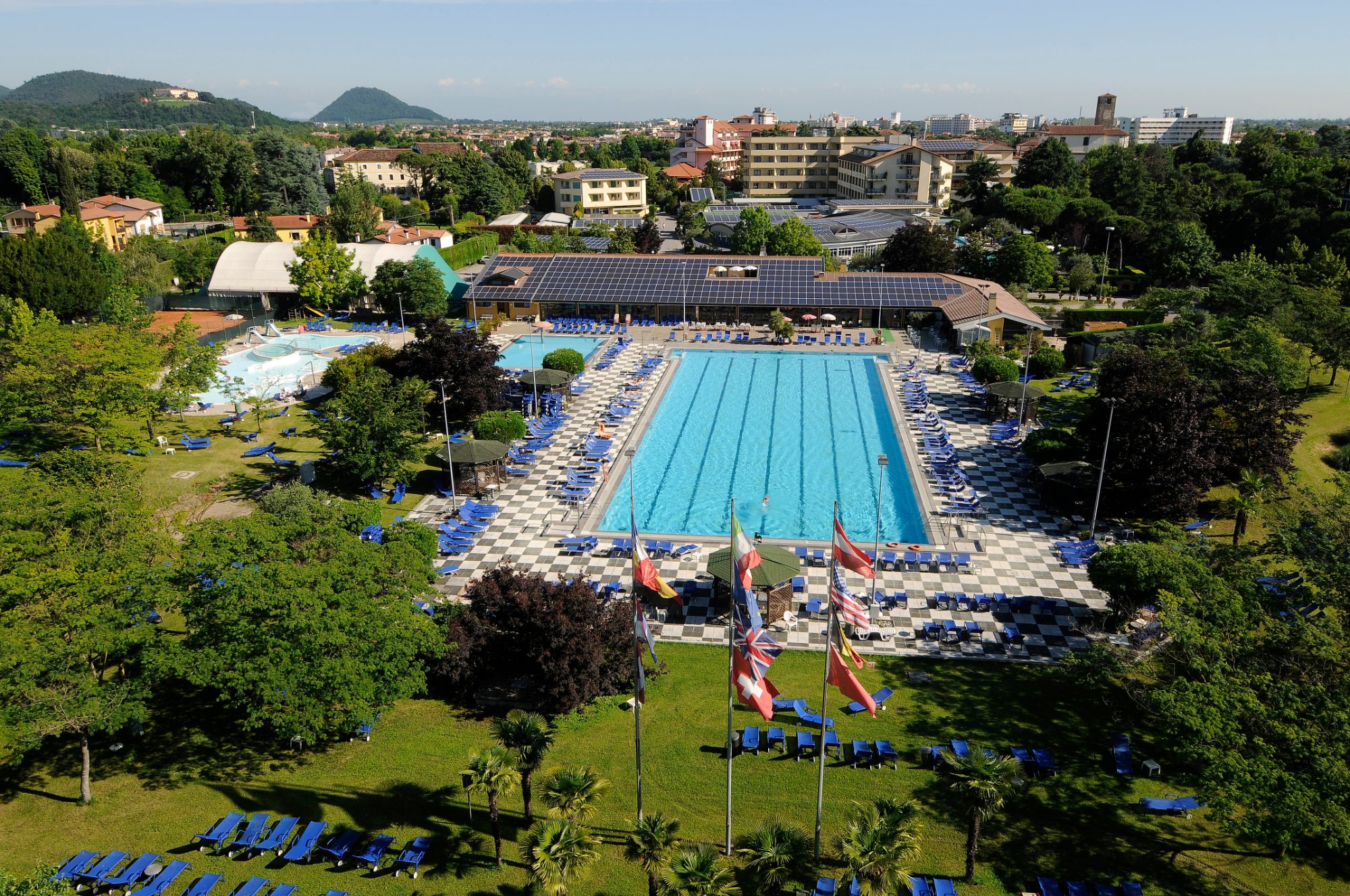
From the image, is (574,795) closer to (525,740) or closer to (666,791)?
(525,740)

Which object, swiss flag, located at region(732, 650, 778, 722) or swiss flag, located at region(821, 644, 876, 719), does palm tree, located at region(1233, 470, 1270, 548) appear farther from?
swiss flag, located at region(732, 650, 778, 722)

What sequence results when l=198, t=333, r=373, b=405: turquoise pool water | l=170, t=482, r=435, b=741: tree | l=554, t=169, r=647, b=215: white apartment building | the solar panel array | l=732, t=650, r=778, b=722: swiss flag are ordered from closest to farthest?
l=732, t=650, r=778, b=722: swiss flag, l=170, t=482, r=435, b=741: tree, l=198, t=333, r=373, b=405: turquoise pool water, the solar panel array, l=554, t=169, r=647, b=215: white apartment building

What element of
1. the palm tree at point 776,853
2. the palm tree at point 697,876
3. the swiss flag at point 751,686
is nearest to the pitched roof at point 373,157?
the swiss flag at point 751,686

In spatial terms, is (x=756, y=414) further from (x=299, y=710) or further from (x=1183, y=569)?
(x=299, y=710)

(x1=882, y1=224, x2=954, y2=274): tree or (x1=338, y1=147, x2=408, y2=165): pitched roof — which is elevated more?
(x1=338, y1=147, x2=408, y2=165): pitched roof

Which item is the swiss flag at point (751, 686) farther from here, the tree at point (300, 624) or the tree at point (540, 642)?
the tree at point (300, 624)

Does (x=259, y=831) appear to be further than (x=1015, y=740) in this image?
Result: No

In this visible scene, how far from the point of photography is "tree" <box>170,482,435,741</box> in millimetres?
14805

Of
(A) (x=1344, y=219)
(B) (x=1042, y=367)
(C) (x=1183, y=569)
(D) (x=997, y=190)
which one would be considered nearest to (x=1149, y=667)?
(C) (x=1183, y=569)

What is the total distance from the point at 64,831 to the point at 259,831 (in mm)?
3614

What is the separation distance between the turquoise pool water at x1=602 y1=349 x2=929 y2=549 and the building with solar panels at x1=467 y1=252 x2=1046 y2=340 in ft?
21.4

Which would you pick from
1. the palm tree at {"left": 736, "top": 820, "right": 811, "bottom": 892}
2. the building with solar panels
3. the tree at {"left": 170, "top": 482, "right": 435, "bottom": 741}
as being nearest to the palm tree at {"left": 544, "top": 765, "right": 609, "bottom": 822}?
the palm tree at {"left": 736, "top": 820, "right": 811, "bottom": 892}

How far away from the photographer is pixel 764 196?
10138cm

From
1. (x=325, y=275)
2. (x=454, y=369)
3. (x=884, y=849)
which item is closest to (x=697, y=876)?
(x=884, y=849)
